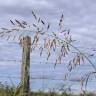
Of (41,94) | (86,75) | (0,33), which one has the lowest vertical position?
(41,94)

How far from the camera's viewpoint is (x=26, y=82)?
5.96m

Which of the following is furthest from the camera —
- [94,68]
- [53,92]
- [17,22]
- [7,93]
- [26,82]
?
[26,82]

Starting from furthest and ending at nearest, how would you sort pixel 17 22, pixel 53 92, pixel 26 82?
pixel 26 82, pixel 53 92, pixel 17 22

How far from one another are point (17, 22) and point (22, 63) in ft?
14.6

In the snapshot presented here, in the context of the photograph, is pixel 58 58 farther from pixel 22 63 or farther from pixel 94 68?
pixel 22 63

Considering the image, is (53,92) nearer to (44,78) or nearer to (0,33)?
(44,78)

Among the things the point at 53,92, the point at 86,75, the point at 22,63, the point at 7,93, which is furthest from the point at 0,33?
the point at 22,63

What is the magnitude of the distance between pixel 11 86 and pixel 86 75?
2742 millimetres

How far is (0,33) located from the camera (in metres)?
2.10

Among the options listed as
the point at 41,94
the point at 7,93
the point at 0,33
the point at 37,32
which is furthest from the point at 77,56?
the point at 41,94

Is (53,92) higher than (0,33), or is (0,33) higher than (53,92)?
(0,33)

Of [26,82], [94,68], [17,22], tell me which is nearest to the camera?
[17,22]

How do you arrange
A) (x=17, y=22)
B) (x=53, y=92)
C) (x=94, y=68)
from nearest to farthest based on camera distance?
(x=17, y=22), (x=94, y=68), (x=53, y=92)

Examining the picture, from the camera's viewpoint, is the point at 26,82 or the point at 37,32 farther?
the point at 26,82
